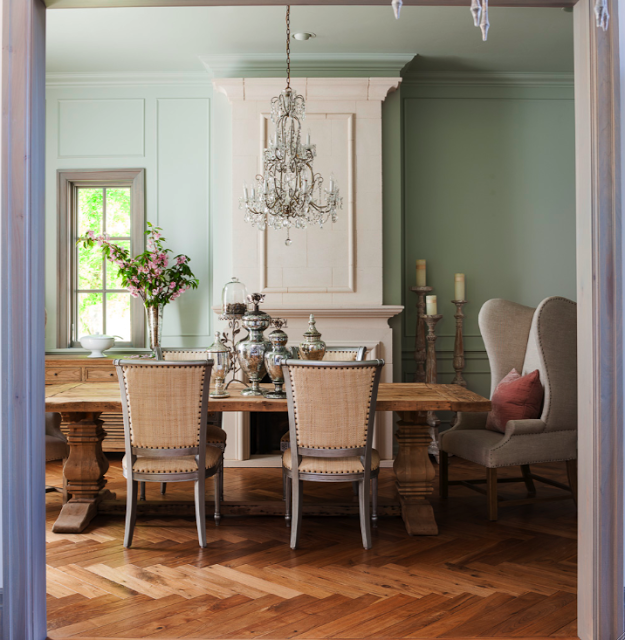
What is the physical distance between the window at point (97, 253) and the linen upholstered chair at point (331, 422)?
2.80m

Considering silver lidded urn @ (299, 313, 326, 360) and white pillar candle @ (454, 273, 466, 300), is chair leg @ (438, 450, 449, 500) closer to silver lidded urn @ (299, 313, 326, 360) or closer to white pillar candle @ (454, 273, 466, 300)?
silver lidded urn @ (299, 313, 326, 360)

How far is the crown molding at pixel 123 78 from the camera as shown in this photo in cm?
507

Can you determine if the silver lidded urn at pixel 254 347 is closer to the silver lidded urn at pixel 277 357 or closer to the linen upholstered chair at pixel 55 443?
the silver lidded urn at pixel 277 357

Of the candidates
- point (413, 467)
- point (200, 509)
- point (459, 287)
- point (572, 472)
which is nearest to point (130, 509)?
point (200, 509)

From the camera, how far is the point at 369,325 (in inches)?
184

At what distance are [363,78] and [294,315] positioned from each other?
188cm

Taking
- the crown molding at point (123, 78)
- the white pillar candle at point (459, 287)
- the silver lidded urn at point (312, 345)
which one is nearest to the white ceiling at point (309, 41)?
the crown molding at point (123, 78)

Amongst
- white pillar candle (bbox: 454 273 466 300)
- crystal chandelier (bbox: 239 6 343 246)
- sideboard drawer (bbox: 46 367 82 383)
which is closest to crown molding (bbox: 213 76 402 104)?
crystal chandelier (bbox: 239 6 343 246)

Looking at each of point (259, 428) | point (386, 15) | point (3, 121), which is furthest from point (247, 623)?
point (386, 15)

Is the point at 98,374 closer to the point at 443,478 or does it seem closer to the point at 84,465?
the point at 84,465

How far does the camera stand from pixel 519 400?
3365 millimetres

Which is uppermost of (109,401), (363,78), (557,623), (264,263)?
(363,78)

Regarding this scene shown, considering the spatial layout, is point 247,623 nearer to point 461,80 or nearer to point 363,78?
point 363,78

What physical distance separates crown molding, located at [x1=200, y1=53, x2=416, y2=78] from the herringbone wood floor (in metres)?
3.29
